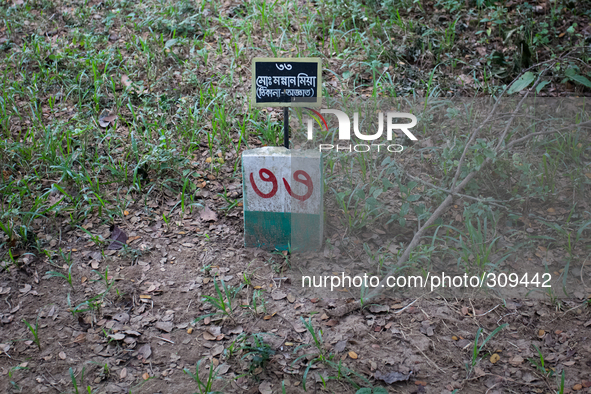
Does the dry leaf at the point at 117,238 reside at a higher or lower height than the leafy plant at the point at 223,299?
higher

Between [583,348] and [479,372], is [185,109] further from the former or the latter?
[583,348]

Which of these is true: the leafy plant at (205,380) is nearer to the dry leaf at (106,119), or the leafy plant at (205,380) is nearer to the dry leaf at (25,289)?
the dry leaf at (25,289)

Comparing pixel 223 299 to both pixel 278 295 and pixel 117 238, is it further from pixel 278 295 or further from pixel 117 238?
pixel 117 238

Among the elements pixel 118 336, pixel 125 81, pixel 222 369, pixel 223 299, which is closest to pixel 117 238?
pixel 118 336

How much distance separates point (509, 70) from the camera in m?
4.12

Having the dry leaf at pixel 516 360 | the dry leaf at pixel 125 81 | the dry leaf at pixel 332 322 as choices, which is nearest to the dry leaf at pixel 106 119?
the dry leaf at pixel 125 81

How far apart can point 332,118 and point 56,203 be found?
2.11 meters

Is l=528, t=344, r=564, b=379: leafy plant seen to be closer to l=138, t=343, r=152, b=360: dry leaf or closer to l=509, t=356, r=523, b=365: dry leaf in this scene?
l=509, t=356, r=523, b=365: dry leaf

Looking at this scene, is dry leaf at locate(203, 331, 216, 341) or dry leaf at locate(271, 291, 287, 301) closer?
dry leaf at locate(203, 331, 216, 341)

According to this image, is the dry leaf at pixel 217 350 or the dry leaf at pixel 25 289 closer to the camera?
the dry leaf at pixel 217 350

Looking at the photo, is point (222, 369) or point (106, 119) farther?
point (106, 119)

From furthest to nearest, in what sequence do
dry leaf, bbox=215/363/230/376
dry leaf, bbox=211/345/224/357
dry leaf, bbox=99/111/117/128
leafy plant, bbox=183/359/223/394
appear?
dry leaf, bbox=99/111/117/128
dry leaf, bbox=211/345/224/357
dry leaf, bbox=215/363/230/376
leafy plant, bbox=183/359/223/394

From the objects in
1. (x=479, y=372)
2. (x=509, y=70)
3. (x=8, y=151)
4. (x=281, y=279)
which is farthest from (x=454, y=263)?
(x=8, y=151)

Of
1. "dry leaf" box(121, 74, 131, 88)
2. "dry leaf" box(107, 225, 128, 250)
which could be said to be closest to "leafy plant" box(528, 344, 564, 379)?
"dry leaf" box(107, 225, 128, 250)
